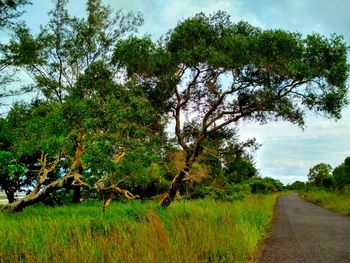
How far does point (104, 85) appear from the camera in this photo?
1909 cm

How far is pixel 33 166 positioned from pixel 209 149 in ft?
65.1

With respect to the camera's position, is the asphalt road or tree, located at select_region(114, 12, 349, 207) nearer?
the asphalt road

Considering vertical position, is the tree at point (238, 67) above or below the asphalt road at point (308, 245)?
above

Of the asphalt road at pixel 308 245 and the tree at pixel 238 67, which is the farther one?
the tree at pixel 238 67

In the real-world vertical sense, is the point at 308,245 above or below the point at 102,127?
below

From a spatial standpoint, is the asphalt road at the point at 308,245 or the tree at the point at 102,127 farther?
the tree at the point at 102,127

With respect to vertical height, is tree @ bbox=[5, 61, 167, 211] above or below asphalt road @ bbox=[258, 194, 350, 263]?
above

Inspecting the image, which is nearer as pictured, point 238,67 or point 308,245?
point 308,245

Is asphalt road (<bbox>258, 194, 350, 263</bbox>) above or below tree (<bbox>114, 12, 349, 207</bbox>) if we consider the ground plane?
below

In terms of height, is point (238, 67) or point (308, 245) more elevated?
point (238, 67)

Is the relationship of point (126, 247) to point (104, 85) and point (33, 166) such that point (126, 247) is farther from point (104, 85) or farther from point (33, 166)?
point (33, 166)

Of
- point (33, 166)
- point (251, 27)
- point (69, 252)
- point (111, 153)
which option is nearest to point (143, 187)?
point (33, 166)

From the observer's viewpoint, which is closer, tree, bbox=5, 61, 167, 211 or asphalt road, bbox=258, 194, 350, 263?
asphalt road, bbox=258, 194, 350, 263

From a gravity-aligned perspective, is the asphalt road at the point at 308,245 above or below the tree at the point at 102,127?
below
